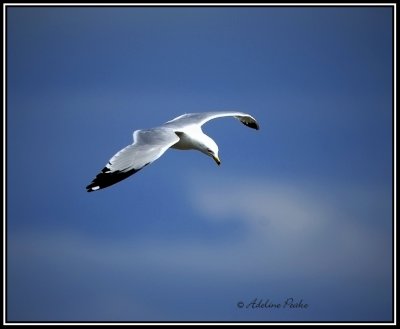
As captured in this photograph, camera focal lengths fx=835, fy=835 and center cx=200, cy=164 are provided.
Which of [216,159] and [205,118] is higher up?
[205,118]

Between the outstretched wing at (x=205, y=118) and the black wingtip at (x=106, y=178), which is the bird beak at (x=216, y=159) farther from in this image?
the black wingtip at (x=106, y=178)

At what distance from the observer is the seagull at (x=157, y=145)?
329 inches

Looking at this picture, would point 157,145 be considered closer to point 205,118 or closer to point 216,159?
point 216,159

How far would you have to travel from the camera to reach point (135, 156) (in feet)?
28.5

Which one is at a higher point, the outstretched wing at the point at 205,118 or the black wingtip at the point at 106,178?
the outstretched wing at the point at 205,118

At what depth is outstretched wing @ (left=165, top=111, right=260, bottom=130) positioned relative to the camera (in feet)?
35.4

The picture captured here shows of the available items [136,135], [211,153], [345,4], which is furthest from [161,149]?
[345,4]

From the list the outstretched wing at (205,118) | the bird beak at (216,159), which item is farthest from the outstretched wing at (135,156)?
the outstretched wing at (205,118)

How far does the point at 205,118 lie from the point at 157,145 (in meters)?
2.28

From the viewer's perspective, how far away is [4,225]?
9.56 metres

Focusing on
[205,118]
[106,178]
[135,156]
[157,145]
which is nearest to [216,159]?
[205,118]

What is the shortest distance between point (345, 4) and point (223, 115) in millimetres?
2227

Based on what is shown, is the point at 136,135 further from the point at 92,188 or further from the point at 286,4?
the point at 286,4

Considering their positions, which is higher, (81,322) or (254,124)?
(254,124)
